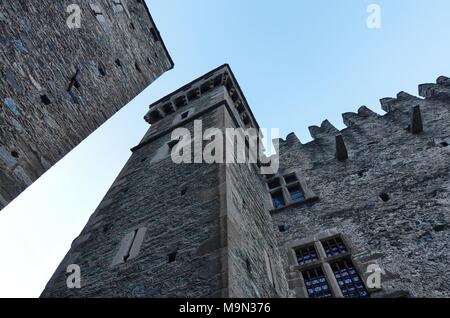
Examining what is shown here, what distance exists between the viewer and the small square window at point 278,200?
977 cm

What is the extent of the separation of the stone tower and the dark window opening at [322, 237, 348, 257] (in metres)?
1.03

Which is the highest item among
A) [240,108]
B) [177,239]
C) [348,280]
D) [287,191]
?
[240,108]

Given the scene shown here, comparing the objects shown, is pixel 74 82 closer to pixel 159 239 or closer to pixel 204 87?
pixel 159 239

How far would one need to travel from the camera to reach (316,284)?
22.1 feet

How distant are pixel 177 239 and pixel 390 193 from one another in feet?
18.3

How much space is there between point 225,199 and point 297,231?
3.33 metres

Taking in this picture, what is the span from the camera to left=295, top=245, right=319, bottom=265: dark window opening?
7335mm

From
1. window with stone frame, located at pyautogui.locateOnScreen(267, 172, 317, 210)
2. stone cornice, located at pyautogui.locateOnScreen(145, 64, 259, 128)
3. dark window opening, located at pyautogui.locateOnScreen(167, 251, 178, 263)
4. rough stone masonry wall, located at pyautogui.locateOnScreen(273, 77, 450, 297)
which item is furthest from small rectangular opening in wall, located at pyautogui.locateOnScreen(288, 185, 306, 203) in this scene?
dark window opening, located at pyautogui.locateOnScreen(167, 251, 178, 263)

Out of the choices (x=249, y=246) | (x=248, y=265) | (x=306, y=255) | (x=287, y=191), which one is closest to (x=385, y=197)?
(x=306, y=255)

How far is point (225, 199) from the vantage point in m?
5.60

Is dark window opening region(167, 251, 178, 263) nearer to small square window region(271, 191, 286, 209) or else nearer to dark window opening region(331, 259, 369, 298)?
dark window opening region(331, 259, 369, 298)
